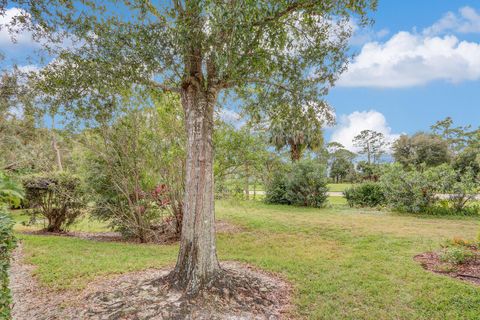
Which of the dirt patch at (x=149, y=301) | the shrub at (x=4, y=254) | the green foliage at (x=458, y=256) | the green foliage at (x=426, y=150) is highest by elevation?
the green foliage at (x=426, y=150)

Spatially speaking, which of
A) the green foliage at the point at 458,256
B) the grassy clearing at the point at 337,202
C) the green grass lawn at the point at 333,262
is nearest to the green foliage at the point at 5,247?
the green grass lawn at the point at 333,262

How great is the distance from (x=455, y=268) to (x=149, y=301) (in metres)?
5.64

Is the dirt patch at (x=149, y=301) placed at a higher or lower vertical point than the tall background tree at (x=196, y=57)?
lower

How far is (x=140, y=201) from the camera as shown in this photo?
8.73m

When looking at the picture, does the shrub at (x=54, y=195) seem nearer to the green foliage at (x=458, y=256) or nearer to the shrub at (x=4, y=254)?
the shrub at (x=4, y=254)

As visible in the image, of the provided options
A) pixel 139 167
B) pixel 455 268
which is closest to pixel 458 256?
pixel 455 268

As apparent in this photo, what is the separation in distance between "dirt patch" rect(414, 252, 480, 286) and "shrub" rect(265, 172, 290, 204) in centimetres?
1177

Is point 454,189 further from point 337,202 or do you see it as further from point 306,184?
Result: point 337,202

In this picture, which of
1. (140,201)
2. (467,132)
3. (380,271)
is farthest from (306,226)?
(467,132)

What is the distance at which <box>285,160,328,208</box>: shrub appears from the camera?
17.1m

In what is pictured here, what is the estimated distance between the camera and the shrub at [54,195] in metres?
9.70

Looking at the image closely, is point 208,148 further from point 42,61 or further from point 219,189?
point 219,189

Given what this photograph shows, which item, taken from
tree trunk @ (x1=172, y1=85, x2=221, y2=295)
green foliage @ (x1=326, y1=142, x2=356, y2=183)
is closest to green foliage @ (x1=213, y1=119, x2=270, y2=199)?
tree trunk @ (x1=172, y1=85, x2=221, y2=295)

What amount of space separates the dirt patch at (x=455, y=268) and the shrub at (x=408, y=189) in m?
8.37
